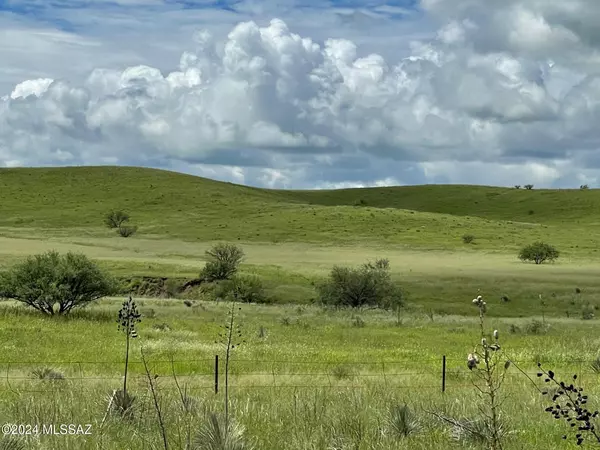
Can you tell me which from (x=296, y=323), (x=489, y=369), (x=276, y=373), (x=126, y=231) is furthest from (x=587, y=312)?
(x=126, y=231)

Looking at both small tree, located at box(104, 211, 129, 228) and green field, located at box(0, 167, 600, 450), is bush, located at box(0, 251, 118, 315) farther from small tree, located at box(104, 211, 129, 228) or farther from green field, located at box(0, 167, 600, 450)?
small tree, located at box(104, 211, 129, 228)

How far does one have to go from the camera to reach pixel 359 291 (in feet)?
161

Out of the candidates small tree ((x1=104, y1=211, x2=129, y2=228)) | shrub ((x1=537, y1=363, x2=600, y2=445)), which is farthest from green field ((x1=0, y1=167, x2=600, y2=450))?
small tree ((x1=104, y1=211, x2=129, y2=228))

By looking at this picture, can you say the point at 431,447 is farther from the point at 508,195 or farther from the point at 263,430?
the point at 508,195

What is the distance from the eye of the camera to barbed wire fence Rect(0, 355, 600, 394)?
14305 millimetres

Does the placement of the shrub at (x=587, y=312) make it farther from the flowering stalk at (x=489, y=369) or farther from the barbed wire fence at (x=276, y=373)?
the flowering stalk at (x=489, y=369)

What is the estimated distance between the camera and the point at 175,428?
8133 mm

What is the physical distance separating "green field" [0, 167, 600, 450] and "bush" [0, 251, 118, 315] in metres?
1.12

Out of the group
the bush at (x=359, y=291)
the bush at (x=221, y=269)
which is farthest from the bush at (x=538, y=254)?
the bush at (x=221, y=269)

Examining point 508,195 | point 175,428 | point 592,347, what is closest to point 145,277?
point 592,347

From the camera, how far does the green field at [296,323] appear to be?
8836 mm

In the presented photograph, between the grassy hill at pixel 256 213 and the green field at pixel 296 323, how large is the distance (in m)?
0.76

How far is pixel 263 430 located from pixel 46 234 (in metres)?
102

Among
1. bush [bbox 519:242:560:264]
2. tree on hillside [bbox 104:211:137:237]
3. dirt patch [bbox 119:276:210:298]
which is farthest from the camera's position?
tree on hillside [bbox 104:211:137:237]
